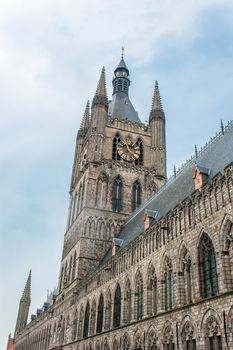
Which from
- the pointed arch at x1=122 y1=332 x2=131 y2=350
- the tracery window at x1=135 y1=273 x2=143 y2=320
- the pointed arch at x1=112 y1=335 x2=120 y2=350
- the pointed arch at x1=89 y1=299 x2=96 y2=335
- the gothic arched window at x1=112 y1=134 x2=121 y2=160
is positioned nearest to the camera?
the tracery window at x1=135 y1=273 x2=143 y2=320

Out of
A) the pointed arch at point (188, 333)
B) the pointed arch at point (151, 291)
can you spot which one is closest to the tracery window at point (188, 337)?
the pointed arch at point (188, 333)

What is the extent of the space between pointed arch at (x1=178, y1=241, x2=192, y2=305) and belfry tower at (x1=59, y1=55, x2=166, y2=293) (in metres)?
19.8

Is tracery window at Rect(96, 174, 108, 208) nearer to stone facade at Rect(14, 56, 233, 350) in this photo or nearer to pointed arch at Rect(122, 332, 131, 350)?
stone facade at Rect(14, 56, 233, 350)

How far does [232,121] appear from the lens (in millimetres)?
23969

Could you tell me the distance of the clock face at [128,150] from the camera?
45.9m

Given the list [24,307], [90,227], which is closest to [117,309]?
[90,227]

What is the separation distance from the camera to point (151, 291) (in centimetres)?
2250

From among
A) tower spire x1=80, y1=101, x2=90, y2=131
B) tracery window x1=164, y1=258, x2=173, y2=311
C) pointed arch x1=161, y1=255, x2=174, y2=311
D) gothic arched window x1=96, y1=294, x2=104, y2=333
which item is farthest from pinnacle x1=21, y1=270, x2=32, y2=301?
tracery window x1=164, y1=258, x2=173, y2=311

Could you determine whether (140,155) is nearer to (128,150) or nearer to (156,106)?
(128,150)

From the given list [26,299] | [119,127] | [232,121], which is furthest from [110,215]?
A: [26,299]

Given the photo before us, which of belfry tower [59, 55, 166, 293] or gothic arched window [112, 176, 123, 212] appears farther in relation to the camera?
gothic arched window [112, 176, 123, 212]

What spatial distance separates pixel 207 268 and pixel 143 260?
7108 mm

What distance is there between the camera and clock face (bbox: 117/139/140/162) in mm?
45891

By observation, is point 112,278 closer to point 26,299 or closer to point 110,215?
point 110,215
